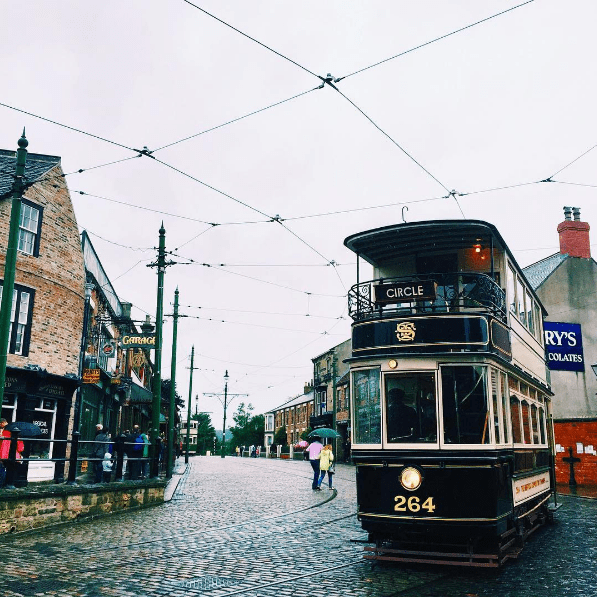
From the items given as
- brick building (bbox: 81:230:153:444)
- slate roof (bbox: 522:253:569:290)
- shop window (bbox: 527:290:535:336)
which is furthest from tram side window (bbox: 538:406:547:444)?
slate roof (bbox: 522:253:569:290)

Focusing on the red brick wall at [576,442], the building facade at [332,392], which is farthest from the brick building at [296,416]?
the red brick wall at [576,442]

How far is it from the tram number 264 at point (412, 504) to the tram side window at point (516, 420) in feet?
7.00

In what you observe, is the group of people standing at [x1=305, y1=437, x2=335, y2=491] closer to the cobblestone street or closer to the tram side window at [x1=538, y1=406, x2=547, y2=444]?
the cobblestone street

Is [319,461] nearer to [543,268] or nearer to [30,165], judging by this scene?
[30,165]

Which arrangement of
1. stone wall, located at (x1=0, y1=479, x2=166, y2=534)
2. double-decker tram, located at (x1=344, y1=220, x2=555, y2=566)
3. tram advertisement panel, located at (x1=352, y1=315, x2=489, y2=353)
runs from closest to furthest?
double-decker tram, located at (x1=344, y1=220, x2=555, y2=566) < tram advertisement panel, located at (x1=352, y1=315, x2=489, y2=353) < stone wall, located at (x1=0, y1=479, x2=166, y2=534)

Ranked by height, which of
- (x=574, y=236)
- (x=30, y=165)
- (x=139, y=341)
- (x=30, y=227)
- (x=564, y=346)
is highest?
(x=574, y=236)

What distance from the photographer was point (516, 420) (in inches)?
382

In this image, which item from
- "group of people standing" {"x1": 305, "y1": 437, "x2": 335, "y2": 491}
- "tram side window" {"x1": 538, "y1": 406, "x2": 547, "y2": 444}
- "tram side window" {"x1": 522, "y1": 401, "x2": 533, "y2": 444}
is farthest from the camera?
"group of people standing" {"x1": 305, "y1": 437, "x2": 335, "y2": 491}

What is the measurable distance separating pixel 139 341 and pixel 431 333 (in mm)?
10088

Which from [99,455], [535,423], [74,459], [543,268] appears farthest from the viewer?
[543,268]

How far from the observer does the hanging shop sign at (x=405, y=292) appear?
28.7ft

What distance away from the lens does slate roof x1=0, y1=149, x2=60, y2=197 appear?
738 inches

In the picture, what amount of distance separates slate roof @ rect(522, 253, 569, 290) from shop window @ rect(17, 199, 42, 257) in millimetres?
18595

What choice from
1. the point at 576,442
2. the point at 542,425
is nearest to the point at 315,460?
the point at 542,425
